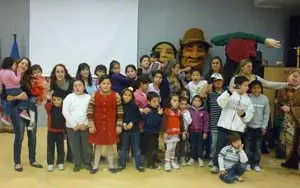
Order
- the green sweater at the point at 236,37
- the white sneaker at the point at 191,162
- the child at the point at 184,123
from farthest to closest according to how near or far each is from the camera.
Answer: the green sweater at the point at 236,37
the white sneaker at the point at 191,162
the child at the point at 184,123

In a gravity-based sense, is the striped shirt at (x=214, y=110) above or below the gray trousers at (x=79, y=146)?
above

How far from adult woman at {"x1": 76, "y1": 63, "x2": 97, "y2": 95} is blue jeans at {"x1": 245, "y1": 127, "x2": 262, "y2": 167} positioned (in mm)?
1862

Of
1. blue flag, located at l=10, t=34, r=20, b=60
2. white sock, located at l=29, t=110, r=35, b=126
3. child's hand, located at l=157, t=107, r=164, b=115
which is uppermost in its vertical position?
blue flag, located at l=10, t=34, r=20, b=60

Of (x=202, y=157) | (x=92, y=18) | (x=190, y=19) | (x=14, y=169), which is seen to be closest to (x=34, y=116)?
Result: (x=14, y=169)

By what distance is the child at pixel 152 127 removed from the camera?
4.89 meters

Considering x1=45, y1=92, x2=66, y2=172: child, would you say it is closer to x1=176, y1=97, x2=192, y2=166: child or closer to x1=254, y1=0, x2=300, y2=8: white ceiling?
x1=176, y1=97, x2=192, y2=166: child

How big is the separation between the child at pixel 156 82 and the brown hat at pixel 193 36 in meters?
1.94

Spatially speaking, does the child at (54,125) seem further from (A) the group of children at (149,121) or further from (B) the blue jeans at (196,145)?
(B) the blue jeans at (196,145)

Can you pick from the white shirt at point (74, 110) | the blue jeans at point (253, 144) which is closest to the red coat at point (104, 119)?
the white shirt at point (74, 110)

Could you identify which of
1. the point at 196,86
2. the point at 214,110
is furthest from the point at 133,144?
the point at 196,86

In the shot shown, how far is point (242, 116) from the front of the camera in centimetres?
470

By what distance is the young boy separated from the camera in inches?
185

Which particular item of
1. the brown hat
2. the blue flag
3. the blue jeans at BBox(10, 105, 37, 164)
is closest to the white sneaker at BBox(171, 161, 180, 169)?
the blue jeans at BBox(10, 105, 37, 164)

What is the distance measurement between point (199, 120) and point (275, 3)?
8.95 ft
